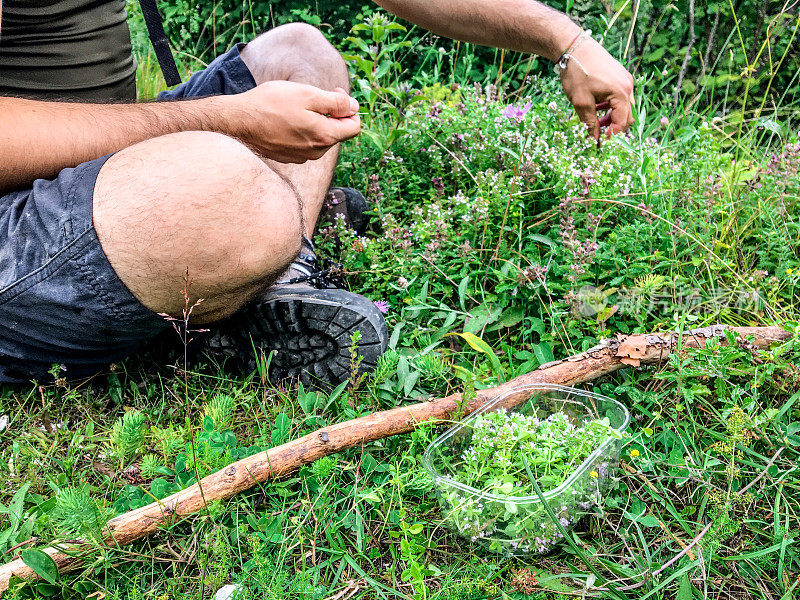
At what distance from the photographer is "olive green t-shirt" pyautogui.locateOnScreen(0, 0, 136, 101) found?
1.92 meters

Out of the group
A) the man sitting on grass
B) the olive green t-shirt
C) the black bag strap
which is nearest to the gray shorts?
the man sitting on grass

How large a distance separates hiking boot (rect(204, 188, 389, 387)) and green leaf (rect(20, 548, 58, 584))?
741 millimetres

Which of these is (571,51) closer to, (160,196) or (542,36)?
(542,36)

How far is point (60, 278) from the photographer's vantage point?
1.53 meters

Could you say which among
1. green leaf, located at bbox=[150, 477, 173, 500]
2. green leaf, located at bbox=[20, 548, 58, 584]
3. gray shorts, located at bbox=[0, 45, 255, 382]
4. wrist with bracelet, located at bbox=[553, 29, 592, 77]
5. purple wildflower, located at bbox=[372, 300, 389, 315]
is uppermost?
wrist with bracelet, located at bbox=[553, 29, 592, 77]

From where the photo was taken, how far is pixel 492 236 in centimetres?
233

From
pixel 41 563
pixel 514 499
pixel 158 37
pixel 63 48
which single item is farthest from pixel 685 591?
pixel 158 37

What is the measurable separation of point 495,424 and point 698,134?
1485 mm

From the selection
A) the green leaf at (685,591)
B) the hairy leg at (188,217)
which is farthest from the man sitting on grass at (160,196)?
the green leaf at (685,591)

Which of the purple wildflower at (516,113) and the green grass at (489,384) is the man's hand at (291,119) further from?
the purple wildflower at (516,113)

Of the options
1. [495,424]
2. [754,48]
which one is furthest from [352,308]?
[754,48]

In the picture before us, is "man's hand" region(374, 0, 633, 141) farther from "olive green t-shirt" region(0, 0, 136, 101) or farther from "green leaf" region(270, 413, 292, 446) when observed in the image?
"green leaf" region(270, 413, 292, 446)

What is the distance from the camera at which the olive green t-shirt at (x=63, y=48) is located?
192cm

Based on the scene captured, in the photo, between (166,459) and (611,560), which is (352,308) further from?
(611,560)
